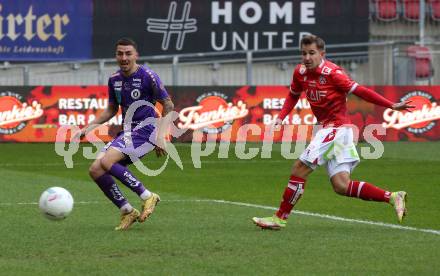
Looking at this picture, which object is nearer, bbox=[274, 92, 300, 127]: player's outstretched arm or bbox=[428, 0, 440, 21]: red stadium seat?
bbox=[274, 92, 300, 127]: player's outstretched arm

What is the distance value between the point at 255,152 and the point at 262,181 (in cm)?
779

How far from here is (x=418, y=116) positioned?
30.1m

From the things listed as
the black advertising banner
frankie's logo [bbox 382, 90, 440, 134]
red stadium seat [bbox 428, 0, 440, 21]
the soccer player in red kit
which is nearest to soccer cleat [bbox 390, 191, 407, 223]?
the soccer player in red kit

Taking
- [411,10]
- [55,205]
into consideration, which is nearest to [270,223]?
[55,205]

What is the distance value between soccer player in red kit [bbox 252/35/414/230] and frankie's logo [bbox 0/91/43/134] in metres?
18.6

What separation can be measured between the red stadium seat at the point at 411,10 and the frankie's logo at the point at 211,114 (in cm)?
970

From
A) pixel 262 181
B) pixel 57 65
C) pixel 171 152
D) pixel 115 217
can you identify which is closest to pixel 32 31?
pixel 57 65

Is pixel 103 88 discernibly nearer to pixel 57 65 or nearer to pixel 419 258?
pixel 57 65

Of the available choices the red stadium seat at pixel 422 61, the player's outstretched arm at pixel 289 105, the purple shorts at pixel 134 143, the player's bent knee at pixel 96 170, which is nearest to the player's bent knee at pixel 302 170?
the player's outstretched arm at pixel 289 105

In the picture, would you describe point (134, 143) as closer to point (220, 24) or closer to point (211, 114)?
point (211, 114)

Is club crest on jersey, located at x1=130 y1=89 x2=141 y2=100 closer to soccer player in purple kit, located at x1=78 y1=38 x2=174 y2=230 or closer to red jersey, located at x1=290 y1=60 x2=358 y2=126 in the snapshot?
soccer player in purple kit, located at x1=78 y1=38 x2=174 y2=230

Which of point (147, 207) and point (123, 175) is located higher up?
point (123, 175)

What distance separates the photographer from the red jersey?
1181 centimetres

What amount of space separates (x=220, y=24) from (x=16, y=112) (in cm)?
918
